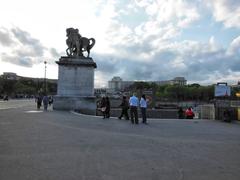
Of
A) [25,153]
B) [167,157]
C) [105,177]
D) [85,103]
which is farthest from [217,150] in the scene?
[85,103]

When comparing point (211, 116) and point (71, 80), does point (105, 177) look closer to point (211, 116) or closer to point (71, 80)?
point (211, 116)

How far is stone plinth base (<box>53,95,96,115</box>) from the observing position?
94.6 feet

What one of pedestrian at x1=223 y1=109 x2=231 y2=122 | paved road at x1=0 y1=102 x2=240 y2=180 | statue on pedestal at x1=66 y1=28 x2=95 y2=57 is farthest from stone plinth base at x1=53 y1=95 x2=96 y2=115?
paved road at x1=0 y1=102 x2=240 y2=180

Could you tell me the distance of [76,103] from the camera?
2883cm

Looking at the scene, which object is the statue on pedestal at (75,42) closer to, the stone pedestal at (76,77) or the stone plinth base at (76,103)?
the stone pedestal at (76,77)

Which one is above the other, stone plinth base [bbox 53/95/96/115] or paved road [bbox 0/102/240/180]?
stone plinth base [bbox 53/95/96/115]

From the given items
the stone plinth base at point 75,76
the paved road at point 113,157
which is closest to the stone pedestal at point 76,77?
the stone plinth base at point 75,76

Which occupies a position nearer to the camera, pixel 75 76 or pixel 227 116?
pixel 227 116

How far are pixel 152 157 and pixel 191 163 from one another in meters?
1.11

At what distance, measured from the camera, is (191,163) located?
829 cm

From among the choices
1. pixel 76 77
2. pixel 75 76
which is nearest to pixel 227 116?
pixel 76 77

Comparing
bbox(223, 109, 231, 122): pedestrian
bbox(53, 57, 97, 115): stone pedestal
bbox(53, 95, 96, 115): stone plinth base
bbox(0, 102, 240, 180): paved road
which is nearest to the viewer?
bbox(0, 102, 240, 180): paved road

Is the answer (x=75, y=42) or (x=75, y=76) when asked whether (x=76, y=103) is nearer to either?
(x=75, y=76)

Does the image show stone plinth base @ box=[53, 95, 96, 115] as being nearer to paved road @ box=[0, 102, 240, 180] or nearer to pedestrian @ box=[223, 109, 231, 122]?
pedestrian @ box=[223, 109, 231, 122]
